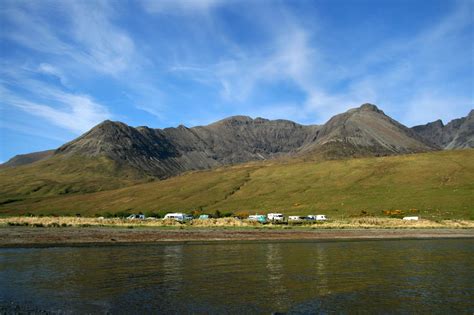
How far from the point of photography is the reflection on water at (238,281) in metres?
22.6

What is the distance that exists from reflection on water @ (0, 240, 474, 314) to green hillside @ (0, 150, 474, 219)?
242ft

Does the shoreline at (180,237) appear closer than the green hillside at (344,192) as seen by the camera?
Yes

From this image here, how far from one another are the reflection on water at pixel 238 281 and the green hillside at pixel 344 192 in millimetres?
73802

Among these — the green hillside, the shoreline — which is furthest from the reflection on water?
the green hillside

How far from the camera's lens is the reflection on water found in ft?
74.3

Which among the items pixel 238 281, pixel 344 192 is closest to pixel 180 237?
pixel 238 281

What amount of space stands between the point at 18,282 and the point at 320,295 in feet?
65.3

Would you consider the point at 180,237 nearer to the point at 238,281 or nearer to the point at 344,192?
the point at 238,281

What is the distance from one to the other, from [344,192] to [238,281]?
408 ft

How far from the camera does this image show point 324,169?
613 feet

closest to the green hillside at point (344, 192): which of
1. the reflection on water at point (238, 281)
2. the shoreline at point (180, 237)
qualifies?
the shoreline at point (180, 237)

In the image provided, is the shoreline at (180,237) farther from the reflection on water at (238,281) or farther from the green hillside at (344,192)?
the green hillside at (344,192)

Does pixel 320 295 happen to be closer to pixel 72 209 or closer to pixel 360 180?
pixel 360 180

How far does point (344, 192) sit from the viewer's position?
14812 centimetres
